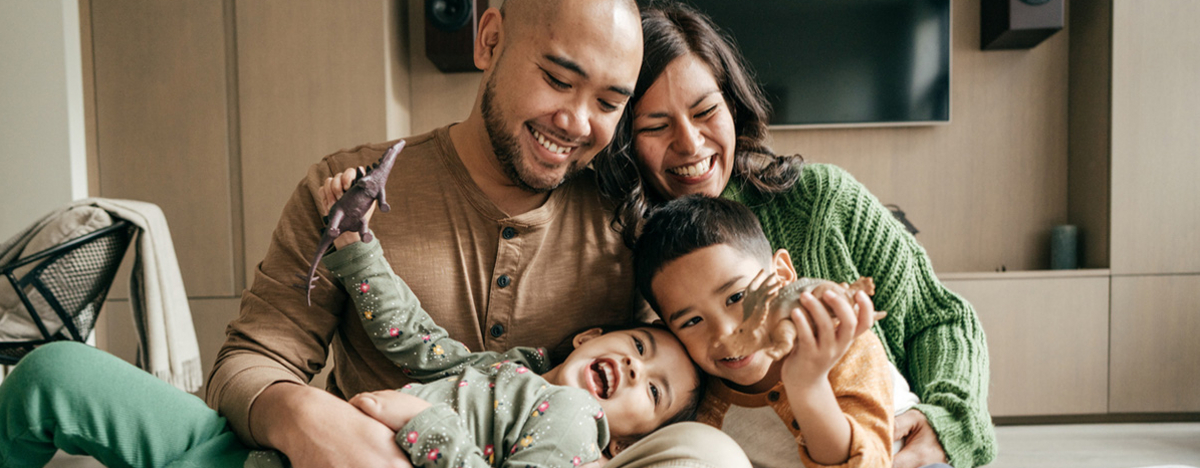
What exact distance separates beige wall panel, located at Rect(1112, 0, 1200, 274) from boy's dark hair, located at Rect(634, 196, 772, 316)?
9.10ft

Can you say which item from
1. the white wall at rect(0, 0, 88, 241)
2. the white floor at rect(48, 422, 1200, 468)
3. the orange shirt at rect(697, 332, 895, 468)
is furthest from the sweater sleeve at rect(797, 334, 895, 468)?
the white wall at rect(0, 0, 88, 241)

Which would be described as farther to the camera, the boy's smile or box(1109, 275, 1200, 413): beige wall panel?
box(1109, 275, 1200, 413): beige wall panel

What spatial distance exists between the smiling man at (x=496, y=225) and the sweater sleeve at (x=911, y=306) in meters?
0.48

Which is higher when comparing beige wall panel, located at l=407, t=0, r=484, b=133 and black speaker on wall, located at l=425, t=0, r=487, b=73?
black speaker on wall, located at l=425, t=0, r=487, b=73

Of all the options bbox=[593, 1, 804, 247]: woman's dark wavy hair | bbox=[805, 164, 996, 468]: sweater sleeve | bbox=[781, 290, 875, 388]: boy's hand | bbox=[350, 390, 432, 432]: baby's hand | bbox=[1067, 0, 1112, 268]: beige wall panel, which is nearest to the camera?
bbox=[781, 290, 875, 388]: boy's hand

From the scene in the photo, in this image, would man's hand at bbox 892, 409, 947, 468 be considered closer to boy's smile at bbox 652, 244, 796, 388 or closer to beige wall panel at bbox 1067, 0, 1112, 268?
boy's smile at bbox 652, 244, 796, 388

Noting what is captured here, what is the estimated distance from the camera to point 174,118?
3.17 metres

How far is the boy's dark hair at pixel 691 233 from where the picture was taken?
3.68ft

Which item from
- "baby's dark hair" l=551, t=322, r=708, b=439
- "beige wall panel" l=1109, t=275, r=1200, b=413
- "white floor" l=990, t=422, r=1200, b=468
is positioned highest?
"baby's dark hair" l=551, t=322, r=708, b=439

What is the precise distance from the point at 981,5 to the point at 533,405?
11.3ft

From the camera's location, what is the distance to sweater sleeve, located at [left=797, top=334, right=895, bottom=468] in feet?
3.04

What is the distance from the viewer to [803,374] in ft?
2.82

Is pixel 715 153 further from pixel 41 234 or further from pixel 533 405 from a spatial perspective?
pixel 41 234

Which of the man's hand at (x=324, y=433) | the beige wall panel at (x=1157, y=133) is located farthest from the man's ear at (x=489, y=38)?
the beige wall panel at (x=1157, y=133)
